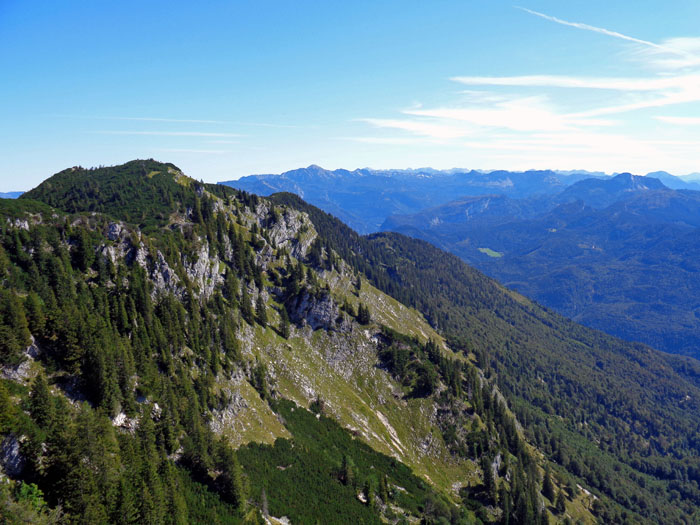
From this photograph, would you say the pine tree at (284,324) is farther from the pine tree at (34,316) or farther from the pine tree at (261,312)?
the pine tree at (34,316)

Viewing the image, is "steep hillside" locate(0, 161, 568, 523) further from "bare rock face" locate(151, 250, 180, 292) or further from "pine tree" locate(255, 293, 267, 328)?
"pine tree" locate(255, 293, 267, 328)

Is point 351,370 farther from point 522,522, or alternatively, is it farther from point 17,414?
point 17,414

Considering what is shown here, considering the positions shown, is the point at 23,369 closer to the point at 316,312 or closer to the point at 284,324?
the point at 284,324

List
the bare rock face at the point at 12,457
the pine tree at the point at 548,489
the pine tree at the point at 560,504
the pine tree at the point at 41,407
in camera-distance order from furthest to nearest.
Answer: the pine tree at the point at 548,489
the pine tree at the point at 560,504
the pine tree at the point at 41,407
the bare rock face at the point at 12,457

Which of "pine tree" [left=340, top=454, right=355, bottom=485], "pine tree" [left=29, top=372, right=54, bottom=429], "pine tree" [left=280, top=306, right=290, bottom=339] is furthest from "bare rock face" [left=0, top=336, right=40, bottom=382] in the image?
"pine tree" [left=280, top=306, right=290, bottom=339]

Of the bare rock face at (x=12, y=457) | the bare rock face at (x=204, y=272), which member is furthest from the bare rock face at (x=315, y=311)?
the bare rock face at (x=12, y=457)

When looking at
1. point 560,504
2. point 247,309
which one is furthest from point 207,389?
point 560,504
